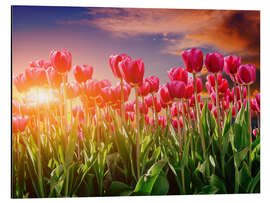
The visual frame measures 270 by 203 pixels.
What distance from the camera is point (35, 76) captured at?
191 centimetres

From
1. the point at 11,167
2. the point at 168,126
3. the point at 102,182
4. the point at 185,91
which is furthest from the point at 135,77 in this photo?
the point at 11,167

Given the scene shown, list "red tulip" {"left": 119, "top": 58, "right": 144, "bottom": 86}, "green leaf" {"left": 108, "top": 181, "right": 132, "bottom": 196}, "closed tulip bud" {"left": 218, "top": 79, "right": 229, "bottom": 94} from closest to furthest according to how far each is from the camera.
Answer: "red tulip" {"left": 119, "top": 58, "right": 144, "bottom": 86}, "green leaf" {"left": 108, "top": 181, "right": 132, "bottom": 196}, "closed tulip bud" {"left": 218, "top": 79, "right": 229, "bottom": 94}

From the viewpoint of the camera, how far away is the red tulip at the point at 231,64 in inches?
83.3

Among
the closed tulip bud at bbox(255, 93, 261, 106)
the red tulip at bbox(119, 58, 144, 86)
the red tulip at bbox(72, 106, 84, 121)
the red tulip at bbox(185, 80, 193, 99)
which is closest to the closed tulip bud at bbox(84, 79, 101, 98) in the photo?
the red tulip at bbox(72, 106, 84, 121)

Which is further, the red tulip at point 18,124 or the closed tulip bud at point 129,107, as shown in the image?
the closed tulip bud at point 129,107

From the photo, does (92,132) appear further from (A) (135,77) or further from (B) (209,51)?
(B) (209,51)

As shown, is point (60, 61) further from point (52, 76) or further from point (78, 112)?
point (78, 112)

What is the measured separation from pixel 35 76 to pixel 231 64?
46.2 inches

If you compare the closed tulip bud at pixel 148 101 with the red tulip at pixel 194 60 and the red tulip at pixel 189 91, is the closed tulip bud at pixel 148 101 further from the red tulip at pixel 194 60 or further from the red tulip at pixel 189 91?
the red tulip at pixel 194 60

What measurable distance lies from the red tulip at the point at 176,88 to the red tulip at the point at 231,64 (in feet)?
1.31

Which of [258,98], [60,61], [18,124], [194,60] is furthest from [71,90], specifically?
[258,98]

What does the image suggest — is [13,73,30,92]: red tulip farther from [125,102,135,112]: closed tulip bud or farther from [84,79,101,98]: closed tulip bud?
[125,102,135,112]: closed tulip bud

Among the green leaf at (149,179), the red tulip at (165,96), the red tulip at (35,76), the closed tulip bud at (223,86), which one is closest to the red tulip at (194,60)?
the red tulip at (165,96)

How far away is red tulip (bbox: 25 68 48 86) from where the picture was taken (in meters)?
1.91
